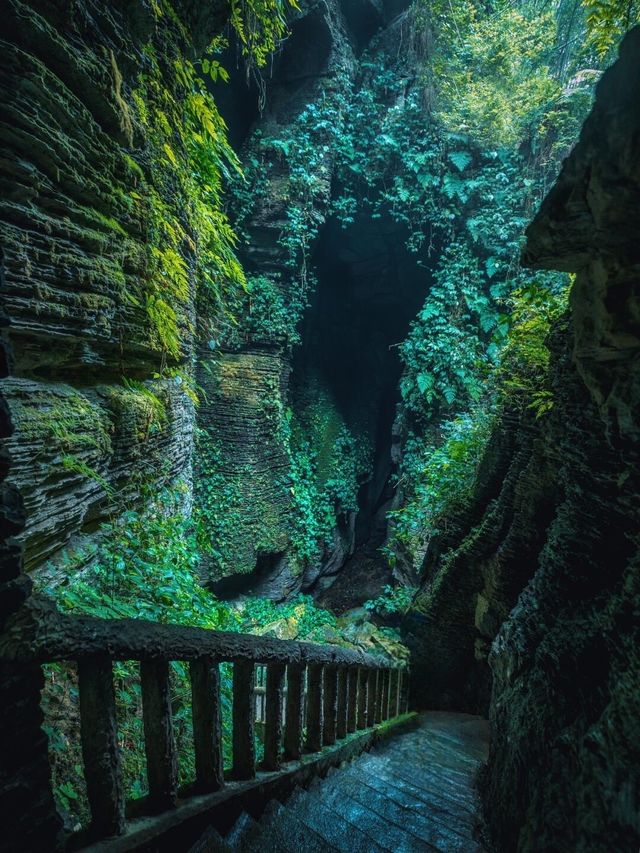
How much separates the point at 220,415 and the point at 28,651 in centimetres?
749

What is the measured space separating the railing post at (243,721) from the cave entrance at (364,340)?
381 inches

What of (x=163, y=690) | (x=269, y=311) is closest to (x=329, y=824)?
(x=163, y=690)

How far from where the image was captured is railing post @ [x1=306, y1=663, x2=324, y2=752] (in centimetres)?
257

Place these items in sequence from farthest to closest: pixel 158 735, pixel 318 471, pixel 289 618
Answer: pixel 318 471
pixel 289 618
pixel 158 735

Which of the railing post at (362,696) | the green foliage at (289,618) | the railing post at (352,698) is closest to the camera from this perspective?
the railing post at (352,698)

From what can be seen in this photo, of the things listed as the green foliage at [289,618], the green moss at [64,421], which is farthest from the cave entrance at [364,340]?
the green moss at [64,421]

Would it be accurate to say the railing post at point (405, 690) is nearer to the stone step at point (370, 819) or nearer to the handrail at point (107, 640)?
the stone step at point (370, 819)

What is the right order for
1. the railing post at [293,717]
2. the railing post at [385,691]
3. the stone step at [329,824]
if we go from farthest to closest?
1. the railing post at [385,691]
2. the railing post at [293,717]
3. the stone step at [329,824]

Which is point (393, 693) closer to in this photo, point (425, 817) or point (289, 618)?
point (425, 817)

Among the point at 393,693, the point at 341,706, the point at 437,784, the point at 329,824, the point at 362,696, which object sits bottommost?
the point at 393,693

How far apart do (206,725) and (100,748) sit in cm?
51

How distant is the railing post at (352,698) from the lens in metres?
3.22

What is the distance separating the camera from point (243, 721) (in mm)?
1936

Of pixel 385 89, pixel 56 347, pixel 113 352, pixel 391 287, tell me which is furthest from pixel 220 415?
pixel 385 89
